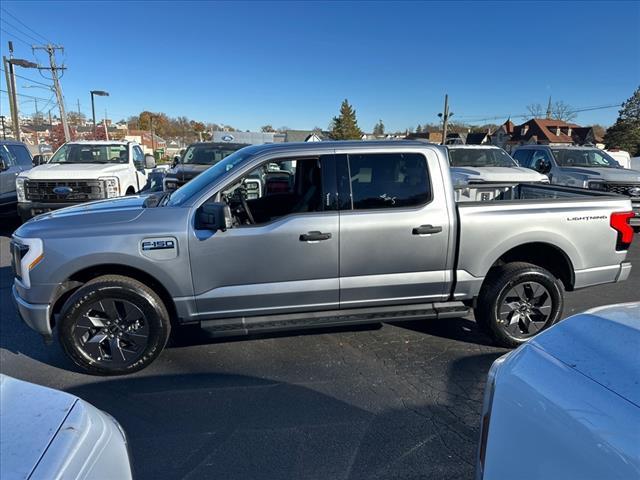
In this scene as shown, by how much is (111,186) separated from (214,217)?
643 centimetres

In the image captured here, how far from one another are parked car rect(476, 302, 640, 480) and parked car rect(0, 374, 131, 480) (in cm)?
129

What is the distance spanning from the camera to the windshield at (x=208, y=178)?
142 inches

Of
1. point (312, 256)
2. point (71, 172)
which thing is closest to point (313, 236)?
point (312, 256)

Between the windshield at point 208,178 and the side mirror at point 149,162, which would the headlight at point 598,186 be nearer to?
the windshield at point 208,178

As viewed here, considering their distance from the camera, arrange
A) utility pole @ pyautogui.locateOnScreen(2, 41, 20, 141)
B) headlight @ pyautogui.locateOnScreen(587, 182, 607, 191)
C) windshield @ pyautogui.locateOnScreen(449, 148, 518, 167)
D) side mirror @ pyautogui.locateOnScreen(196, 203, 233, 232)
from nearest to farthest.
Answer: side mirror @ pyautogui.locateOnScreen(196, 203, 233, 232) → headlight @ pyautogui.locateOnScreen(587, 182, 607, 191) → windshield @ pyautogui.locateOnScreen(449, 148, 518, 167) → utility pole @ pyautogui.locateOnScreen(2, 41, 20, 141)

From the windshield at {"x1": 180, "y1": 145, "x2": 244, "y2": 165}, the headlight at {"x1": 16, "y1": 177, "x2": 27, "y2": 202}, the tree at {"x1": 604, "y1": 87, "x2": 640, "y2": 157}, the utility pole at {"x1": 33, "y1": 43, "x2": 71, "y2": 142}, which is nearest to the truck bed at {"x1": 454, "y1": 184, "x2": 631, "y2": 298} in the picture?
the windshield at {"x1": 180, "y1": 145, "x2": 244, "y2": 165}

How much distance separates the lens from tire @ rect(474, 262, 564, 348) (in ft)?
12.7

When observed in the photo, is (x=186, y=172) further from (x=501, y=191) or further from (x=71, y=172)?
(x=501, y=191)

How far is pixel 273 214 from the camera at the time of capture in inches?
173

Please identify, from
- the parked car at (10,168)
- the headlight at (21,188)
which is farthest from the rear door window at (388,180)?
the parked car at (10,168)

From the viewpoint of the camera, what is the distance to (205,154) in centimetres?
1077

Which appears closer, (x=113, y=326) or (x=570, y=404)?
(x=570, y=404)

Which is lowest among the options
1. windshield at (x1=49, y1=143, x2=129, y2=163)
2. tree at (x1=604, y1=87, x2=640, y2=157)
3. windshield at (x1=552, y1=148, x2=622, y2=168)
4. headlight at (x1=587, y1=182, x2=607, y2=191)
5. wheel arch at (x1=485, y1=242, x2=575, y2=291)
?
wheel arch at (x1=485, y1=242, x2=575, y2=291)

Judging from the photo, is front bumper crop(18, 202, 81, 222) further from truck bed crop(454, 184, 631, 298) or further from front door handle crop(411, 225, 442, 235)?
truck bed crop(454, 184, 631, 298)
